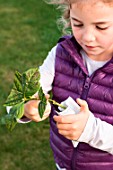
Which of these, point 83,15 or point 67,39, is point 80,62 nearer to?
point 67,39

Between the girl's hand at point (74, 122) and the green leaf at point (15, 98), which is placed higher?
the green leaf at point (15, 98)

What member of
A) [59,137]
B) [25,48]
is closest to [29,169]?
[59,137]

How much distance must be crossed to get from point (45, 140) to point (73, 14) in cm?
182

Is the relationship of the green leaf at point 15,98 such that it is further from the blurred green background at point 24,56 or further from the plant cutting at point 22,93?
the blurred green background at point 24,56

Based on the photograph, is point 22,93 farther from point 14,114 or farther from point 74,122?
point 74,122

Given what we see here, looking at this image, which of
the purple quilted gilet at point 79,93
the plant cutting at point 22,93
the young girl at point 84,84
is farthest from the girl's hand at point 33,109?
the plant cutting at point 22,93

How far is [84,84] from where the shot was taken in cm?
222

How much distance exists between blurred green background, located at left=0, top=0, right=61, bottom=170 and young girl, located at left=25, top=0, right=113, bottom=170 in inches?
41.5

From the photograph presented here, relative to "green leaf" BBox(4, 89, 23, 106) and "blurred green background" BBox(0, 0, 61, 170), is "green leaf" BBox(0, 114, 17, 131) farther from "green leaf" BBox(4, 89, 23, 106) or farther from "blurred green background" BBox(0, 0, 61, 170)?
"blurred green background" BBox(0, 0, 61, 170)

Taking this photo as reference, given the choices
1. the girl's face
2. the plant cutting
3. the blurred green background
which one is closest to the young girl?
the girl's face

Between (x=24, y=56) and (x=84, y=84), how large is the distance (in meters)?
2.81

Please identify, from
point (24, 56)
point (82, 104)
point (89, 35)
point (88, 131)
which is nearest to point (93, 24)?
point (89, 35)

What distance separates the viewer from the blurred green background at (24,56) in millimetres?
3537

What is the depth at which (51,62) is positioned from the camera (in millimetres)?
2348
